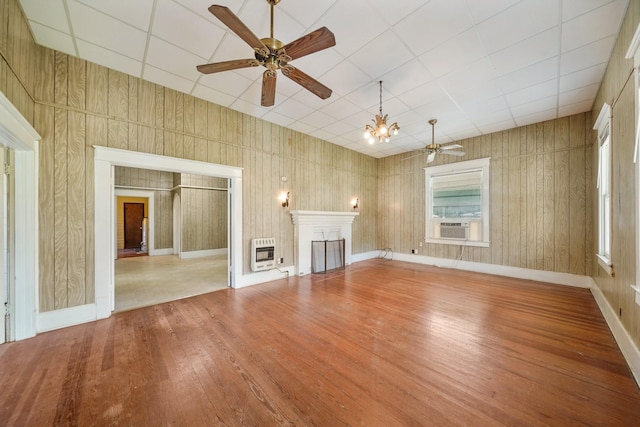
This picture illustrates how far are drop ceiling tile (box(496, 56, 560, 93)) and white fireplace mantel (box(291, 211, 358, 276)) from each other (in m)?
3.92

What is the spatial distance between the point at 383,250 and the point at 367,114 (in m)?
4.48

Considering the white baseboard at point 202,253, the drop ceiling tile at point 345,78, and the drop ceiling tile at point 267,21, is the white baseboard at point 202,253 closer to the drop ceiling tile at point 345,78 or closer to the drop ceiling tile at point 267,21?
the drop ceiling tile at point 345,78

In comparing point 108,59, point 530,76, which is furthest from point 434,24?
point 108,59

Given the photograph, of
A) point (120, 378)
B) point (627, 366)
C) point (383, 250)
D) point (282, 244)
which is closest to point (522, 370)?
point (627, 366)

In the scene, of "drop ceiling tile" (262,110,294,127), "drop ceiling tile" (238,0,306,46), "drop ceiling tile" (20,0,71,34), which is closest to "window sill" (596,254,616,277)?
"drop ceiling tile" (238,0,306,46)

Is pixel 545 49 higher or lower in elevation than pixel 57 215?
higher

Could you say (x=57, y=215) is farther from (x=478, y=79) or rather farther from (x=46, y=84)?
(x=478, y=79)

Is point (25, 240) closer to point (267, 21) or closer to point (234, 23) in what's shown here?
point (234, 23)

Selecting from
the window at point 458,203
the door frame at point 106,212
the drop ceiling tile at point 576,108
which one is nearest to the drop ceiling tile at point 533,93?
the drop ceiling tile at point 576,108

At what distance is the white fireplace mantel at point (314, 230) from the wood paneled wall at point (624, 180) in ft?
14.6

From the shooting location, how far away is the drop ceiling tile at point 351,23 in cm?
224

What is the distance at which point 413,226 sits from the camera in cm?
688

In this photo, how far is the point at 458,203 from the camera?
6.09 meters

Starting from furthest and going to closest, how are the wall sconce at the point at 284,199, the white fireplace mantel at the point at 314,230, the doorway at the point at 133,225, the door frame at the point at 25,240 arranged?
the doorway at the point at 133,225 → the white fireplace mantel at the point at 314,230 → the wall sconce at the point at 284,199 → the door frame at the point at 25,240
